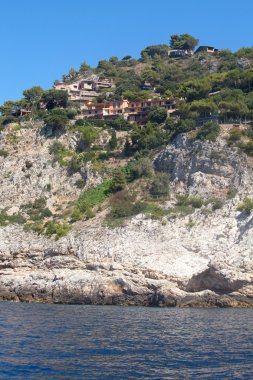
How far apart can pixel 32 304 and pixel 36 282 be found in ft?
8.92

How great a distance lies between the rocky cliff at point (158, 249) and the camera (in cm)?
3820

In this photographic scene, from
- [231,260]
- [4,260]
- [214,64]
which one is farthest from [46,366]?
[214,64]

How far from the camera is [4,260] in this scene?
150 feet

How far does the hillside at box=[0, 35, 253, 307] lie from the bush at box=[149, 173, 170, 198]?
0.35 feet

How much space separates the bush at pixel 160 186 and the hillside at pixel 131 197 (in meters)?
0.11

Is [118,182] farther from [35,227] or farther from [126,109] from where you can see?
[126,109]

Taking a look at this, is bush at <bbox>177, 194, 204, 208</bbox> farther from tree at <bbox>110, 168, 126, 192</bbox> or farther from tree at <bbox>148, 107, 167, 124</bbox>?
tree at <bbox>148, 107, 167, 124</bbox>

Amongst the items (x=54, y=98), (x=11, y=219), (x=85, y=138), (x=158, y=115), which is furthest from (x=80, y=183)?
(x=54, y=98)

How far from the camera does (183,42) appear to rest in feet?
354

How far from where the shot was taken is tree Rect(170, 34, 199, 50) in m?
107

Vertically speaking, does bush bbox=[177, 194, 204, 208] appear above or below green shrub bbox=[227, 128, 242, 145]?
below

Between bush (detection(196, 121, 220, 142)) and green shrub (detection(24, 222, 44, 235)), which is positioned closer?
green shrub (detection(24, 222, 44, 235))

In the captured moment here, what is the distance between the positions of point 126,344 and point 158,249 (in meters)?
19.5

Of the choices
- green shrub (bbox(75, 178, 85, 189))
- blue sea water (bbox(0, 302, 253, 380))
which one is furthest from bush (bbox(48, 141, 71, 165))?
blue sea water (bbox(0, 302, 253, 380))
